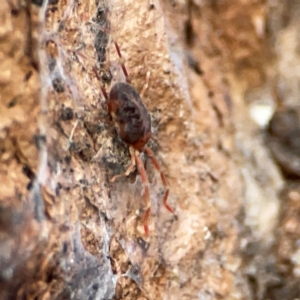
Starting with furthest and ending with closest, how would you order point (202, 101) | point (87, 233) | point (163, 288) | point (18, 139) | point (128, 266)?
point (202, 101) < point (163, 288) < point (128, 266) < point (87, 233) < point (18, 139)

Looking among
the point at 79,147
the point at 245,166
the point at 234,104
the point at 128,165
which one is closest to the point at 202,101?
the point at 234,104

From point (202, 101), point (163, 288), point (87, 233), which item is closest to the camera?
point (87, 233)

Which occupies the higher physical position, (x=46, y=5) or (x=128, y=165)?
(x=46, y=5)

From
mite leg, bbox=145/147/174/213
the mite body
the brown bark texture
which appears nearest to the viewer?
the brown bark texture

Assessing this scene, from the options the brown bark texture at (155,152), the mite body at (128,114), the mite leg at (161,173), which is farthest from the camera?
the mite leg at (161,173)

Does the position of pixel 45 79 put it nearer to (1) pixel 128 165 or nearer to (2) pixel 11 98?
(2) pixel 11 98

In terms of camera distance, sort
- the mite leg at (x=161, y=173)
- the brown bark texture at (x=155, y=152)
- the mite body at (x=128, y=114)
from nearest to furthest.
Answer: the brown bark texture at (x=155, y=152), the mite body at (x=128, y=114), the mite leg at (x=161, y=173)
